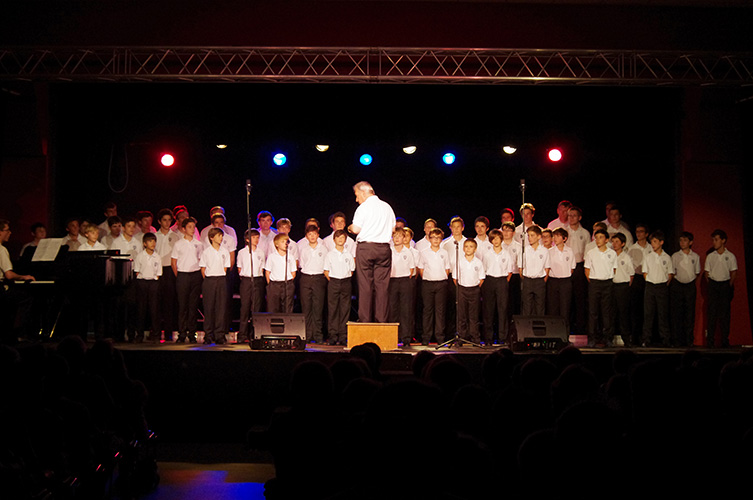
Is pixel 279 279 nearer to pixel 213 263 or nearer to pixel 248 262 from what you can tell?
pixel 248 262

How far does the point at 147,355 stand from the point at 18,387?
11.4 feet

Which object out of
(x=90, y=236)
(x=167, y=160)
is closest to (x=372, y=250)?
(x=90, y=236)

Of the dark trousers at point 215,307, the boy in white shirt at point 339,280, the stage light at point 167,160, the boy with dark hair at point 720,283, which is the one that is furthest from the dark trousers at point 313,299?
the boy with dark hair at point 720,283

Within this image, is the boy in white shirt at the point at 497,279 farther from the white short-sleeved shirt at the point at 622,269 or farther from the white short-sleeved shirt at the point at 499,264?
the white short-sleeved shirt at the point at 622,269

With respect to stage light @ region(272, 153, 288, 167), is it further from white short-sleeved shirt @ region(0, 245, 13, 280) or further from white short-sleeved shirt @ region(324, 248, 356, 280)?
white short-sleeved shirt @ region(0, 245, 13, 280)

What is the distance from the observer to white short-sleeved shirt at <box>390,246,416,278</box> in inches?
391

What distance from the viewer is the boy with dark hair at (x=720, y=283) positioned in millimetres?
10164

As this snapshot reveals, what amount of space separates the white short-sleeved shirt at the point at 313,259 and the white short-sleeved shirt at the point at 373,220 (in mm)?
1705

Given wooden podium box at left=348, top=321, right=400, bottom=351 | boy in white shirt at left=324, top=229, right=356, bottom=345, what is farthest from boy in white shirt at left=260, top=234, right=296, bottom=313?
wooden podium box at left=348, top=321, right=400, bottom=351

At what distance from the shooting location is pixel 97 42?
32.3 ft

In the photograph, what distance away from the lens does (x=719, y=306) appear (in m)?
10.2

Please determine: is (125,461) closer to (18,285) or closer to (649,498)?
(649,498)

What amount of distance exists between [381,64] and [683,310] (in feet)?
19.4

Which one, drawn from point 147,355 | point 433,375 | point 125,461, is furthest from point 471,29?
point 125,461
